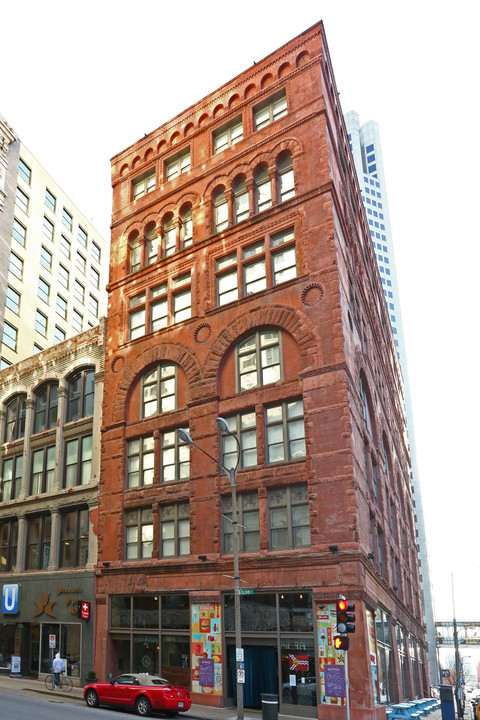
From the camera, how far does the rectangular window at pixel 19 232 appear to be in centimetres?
5612

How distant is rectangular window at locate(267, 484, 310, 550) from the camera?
85.0 ft

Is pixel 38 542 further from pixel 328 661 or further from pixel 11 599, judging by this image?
pixel 328 661

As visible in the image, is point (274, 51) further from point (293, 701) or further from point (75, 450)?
point (293, 701)

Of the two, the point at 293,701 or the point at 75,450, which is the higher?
the point at 75,450

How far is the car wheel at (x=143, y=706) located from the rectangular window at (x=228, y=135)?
92.8 feet

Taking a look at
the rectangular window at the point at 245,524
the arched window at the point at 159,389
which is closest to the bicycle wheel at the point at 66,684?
the rectangular window at the point at 245,524

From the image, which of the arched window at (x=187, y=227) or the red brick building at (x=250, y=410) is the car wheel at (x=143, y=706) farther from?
the arched window at (x=187, y=227)

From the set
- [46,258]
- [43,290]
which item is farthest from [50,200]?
[43,290]

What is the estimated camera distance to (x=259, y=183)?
111 feet

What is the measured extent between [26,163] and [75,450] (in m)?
34.9

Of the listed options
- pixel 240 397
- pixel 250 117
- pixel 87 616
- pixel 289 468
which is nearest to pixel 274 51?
pixel 250 117

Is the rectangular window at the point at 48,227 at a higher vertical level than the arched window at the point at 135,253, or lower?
higher

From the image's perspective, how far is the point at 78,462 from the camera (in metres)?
36.3

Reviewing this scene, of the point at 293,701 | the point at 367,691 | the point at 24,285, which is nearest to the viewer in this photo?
A: the point at 367,691
